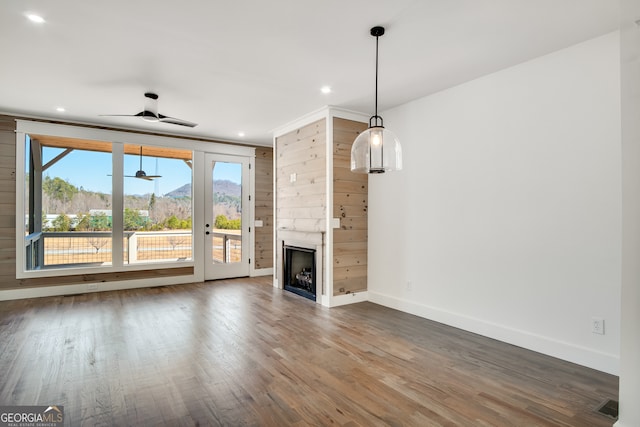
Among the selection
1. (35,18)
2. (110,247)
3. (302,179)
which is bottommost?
(110,247)

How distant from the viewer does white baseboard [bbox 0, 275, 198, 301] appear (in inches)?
201

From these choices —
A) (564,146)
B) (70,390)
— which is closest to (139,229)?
(70,390)

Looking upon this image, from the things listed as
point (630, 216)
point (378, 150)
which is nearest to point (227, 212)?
point (378, 150)

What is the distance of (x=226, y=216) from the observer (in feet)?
22.3

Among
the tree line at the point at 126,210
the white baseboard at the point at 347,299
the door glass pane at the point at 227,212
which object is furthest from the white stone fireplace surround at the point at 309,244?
the tree line at the point at 126,210

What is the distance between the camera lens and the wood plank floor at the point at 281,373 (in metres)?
2.17

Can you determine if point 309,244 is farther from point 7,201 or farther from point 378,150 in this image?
point 7,201

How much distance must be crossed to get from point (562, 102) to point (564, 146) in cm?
40

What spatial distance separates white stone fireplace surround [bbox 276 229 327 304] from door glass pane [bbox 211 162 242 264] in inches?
57.4

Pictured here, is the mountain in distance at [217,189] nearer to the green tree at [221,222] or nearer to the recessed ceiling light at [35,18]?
the green tree at [221,222]

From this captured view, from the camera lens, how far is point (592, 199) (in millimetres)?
2844

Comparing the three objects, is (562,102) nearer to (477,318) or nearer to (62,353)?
(477,318)

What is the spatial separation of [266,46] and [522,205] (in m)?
2.85

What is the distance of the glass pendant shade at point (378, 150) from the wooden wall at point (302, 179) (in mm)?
2126
